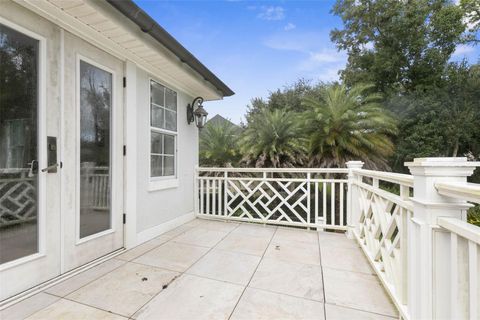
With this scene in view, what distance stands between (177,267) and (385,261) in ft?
6.23

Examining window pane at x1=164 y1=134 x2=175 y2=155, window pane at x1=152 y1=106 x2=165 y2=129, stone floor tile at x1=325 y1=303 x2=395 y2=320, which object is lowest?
stone floor tile at x1=325 y1=303 x2=395 y2=320

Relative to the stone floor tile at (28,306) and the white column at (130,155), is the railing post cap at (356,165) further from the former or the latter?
the stone floor tile at (28,306)

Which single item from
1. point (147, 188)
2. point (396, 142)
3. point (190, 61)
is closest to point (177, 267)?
point (147, 188)

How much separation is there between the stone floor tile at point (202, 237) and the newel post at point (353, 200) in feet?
5.83

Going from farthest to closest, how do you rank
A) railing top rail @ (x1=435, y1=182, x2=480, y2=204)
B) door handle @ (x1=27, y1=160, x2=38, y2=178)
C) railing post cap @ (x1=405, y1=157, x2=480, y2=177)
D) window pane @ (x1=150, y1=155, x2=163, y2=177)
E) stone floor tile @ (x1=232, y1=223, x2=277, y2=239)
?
stone floor tile @ (x1=232, y1=223, x2=277, y2=239) → window pane @ (x1=150, y1=155, x2=163, y2=177) → door handle @ (x1=27, y1=160, x2=38, y2=178) → railing post cap @ (x1=405, y1=157, x2=480, y2=177) → railing top rail @ (x1=435, y1=182, x2=480, y2=204)

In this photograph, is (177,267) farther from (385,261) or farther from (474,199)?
(474,199)

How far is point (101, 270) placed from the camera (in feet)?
7.64

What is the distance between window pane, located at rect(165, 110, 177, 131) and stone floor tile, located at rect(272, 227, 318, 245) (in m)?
2.29

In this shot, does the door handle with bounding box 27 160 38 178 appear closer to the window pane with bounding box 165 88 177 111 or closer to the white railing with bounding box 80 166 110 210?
the white railing with bounding box 80 166 110 210

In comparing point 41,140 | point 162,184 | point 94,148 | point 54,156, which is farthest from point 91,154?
point 162,184

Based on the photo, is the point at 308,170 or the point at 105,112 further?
the point at 308,170

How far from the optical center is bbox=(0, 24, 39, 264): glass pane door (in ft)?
5.88

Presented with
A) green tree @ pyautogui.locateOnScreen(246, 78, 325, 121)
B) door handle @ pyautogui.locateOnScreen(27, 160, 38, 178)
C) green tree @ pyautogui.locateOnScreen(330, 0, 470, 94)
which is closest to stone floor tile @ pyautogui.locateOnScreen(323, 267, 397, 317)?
door handle @ pyautogui.locateOnScreen(27, 160, 38, 178)

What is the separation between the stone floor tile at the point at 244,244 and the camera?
2.91 m
